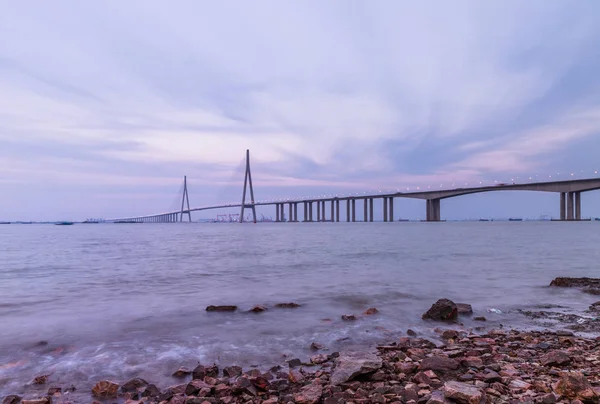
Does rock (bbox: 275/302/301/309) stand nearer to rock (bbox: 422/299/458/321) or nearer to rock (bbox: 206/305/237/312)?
rock (bbox: 206/305/237/312)

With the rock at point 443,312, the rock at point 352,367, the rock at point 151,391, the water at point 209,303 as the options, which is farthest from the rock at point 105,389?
the rock at point 443,312

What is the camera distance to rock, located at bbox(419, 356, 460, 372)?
5.11 m

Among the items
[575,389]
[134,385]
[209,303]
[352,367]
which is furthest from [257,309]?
[575,389]

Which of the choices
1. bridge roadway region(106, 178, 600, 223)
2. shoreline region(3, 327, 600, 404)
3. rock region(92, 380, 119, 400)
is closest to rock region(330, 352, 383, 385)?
shoreline region(3, 327, 600, 404)

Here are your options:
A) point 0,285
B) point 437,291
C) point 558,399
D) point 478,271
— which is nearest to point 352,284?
point 437,291

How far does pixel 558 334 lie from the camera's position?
711 centimetres

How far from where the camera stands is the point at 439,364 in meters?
5.17

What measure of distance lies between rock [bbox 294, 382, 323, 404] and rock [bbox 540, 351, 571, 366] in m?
2.88

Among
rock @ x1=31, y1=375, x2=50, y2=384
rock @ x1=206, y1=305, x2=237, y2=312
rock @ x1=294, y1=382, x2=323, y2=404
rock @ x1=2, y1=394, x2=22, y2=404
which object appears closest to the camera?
rock @ x1=294, y1=382, x2=323, y2=404

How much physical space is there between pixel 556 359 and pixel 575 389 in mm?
1276

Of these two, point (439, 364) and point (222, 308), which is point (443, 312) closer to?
point (439, 364)

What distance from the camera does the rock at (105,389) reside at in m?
4.95

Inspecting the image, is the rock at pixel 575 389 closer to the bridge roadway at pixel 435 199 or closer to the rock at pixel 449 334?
the rock at pixel 449 334

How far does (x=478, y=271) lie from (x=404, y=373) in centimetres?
1407
